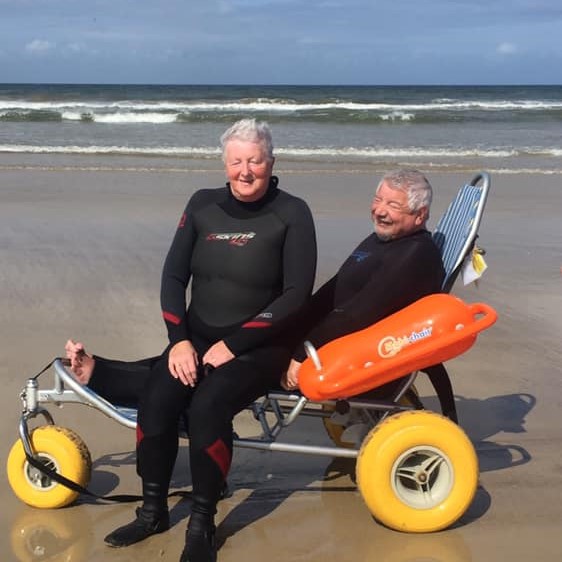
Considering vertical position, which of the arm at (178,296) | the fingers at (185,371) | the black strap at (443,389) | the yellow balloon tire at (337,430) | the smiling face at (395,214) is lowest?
the yellow balloon tire at (337,430)

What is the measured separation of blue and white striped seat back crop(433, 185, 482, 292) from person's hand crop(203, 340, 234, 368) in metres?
1.03

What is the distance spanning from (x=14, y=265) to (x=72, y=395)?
4.44 m

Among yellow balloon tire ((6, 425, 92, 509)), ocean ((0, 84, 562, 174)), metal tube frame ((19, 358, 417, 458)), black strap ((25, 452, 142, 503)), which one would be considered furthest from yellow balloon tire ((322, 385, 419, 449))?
ocean ((0, 84, 562, 174))

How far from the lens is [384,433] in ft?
11.9

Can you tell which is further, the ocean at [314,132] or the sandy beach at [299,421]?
the ocean at [314,132]

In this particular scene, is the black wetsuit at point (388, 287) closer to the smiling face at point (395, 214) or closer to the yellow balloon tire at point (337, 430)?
the smiling face at point (395, 214)

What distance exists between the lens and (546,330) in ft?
21.3

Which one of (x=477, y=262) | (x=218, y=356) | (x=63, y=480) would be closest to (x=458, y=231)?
(x=477, y=262)

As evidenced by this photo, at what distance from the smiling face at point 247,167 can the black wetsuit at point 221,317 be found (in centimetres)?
8

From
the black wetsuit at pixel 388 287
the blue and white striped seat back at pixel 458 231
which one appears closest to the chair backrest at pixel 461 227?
the blue and white striped seat back at pixel 458 231

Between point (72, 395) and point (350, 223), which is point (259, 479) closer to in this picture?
point (72, 395)

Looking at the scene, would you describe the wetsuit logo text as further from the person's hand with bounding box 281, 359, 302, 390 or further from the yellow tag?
the yellow tag

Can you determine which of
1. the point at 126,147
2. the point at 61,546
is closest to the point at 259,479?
the point at 61,546

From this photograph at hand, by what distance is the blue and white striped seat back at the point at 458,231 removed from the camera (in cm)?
399
